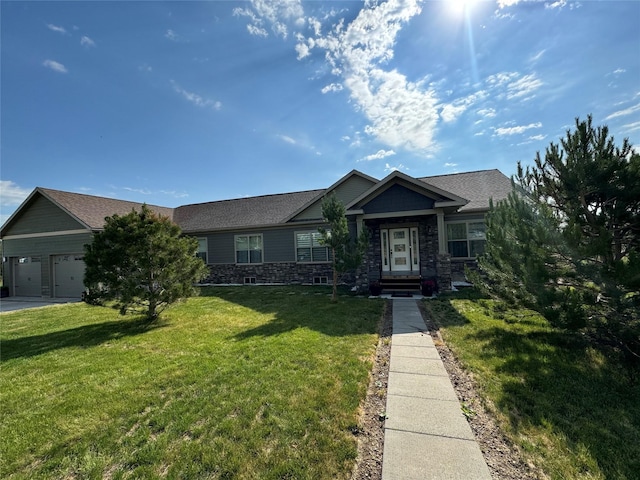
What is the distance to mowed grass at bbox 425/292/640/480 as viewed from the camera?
240cm

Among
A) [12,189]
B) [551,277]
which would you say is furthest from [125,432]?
[12,189]

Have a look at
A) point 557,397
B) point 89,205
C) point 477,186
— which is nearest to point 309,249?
point 477,186

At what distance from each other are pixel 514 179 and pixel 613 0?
428 cm

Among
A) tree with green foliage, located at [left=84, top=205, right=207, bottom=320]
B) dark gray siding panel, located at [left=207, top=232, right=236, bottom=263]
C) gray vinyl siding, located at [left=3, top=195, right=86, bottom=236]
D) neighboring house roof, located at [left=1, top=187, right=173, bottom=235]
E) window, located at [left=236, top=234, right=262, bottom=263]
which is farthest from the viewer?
dark gray siding panel, located at [left=207, top=232, right=236, bottom=263]

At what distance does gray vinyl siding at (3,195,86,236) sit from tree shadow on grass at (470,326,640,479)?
59.4 feet

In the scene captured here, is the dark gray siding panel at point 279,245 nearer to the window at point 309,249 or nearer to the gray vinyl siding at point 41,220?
the window at point 309,249

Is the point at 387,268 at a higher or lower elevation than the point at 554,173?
lower

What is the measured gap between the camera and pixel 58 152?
13531 mm

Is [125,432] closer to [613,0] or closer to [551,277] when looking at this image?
[551,277]

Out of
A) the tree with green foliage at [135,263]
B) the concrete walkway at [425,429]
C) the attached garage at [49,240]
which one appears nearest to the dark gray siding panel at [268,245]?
the attached garage at [49,240]

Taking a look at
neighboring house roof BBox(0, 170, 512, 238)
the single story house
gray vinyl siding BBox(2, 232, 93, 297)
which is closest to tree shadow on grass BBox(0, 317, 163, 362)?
neighboring house roof BBox(0, 170, 512, 238)

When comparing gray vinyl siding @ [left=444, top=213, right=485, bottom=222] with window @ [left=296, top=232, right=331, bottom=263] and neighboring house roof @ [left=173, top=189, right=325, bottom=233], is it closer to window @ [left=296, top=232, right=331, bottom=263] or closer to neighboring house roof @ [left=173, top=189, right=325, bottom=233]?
window @ [left=296, top=232, right=331, bottom=263]

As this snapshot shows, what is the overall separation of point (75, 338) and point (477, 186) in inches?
635

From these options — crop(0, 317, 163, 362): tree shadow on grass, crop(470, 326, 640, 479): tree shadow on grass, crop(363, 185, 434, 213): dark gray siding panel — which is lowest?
crop(0, 317, 163, 362): tree shadow on grass
